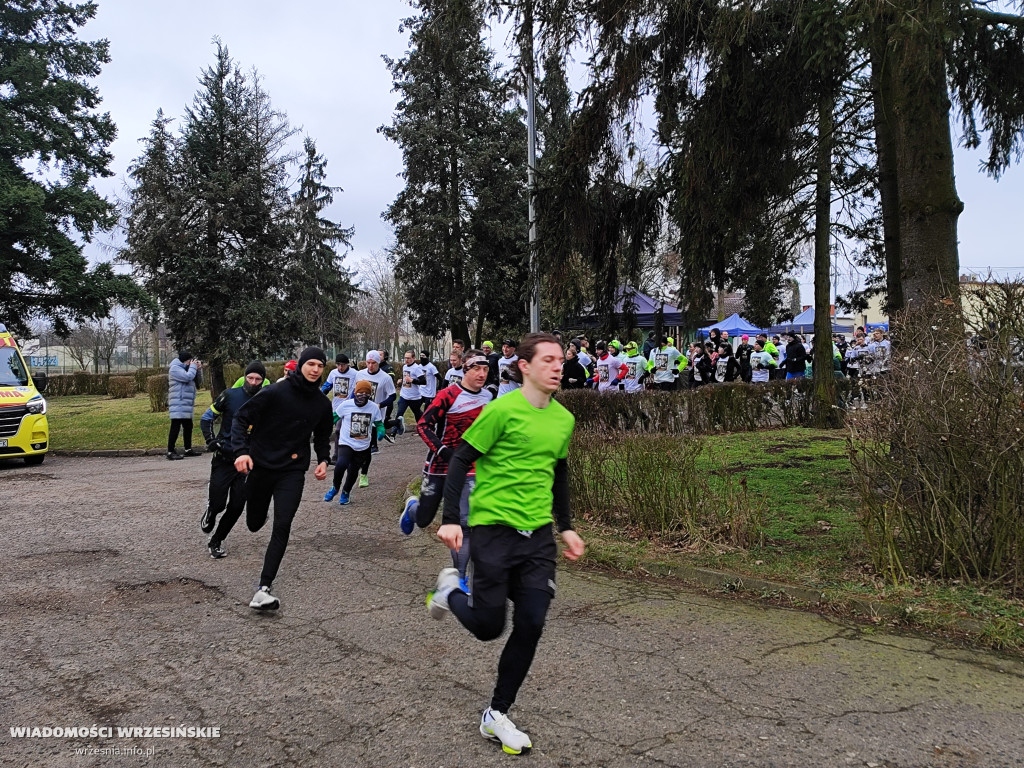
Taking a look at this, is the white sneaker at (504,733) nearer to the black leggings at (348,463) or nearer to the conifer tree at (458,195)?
the black leggings at (348,463)

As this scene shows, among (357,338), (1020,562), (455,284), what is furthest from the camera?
(357,338)

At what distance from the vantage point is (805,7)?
7047 millimetres

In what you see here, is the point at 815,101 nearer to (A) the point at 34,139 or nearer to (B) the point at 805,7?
(B) the point at 805,7

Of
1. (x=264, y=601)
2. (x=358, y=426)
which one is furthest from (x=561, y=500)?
(x=358, y=426)

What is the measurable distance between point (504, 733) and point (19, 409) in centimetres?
1456

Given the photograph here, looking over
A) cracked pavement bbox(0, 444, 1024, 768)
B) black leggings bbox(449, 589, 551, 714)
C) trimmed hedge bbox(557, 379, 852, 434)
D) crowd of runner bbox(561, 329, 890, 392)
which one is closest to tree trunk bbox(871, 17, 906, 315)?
crowd of runner bbox(561, 329, 890, 392)

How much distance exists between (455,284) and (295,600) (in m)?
29.0

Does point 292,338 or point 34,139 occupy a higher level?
point 34,139

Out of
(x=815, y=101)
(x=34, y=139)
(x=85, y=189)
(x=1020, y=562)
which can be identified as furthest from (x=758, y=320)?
(x=34, y=139)

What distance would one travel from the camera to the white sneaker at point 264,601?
18.1 feet

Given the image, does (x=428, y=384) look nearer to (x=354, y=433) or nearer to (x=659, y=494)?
(x=354, y=433)

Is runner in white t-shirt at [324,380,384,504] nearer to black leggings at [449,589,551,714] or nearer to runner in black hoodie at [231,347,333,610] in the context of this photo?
runner in black hoodie at [231,347,333,610]

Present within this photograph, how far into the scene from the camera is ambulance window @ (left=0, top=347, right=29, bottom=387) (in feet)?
49.9

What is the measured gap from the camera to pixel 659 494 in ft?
23.2
